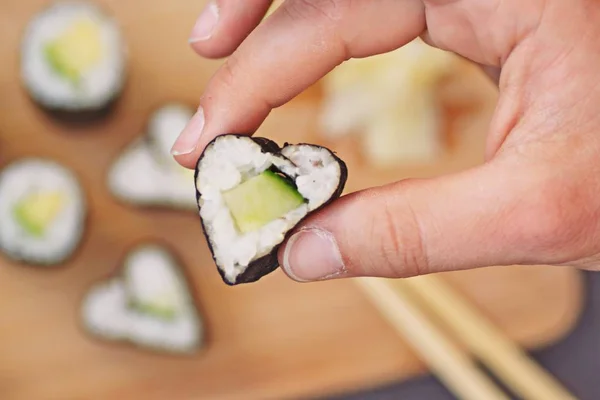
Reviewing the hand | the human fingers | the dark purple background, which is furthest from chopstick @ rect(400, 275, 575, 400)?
the human fingers

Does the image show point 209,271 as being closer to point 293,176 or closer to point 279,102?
point 279,102

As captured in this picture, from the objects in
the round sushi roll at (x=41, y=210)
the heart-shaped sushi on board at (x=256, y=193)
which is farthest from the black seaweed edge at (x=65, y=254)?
the heart-shaped sushi on board at (x=256, y=193)

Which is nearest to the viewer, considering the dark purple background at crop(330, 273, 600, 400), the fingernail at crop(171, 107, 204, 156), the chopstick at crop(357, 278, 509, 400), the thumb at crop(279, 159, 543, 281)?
the thumb at crop(279, 159, 543, 281)

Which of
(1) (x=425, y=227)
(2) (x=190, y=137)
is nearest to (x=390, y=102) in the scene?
(2) (x=190, y=137)

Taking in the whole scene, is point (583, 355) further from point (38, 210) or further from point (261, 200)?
point (38, 210)

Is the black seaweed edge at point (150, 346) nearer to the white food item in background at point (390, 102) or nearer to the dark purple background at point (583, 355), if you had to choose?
the white food item in background at point (390, 102)

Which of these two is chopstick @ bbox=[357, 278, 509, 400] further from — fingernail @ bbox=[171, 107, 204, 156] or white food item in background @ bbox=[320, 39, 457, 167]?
fingernail @ bbox=[171, 107, 204, 156]
